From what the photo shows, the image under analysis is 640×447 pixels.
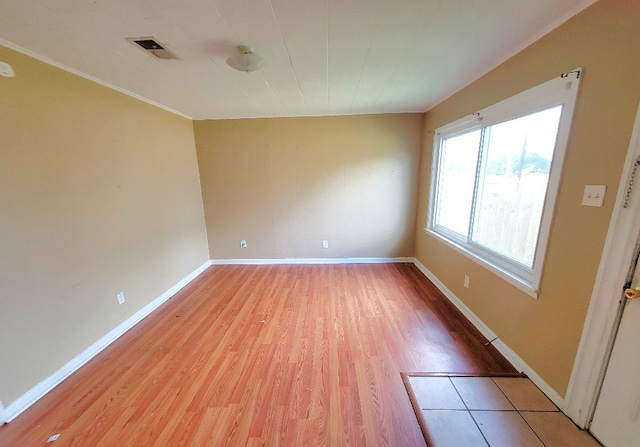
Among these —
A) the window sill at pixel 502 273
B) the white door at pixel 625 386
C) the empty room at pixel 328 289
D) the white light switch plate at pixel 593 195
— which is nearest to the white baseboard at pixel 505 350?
the empty room at pixel 328 289

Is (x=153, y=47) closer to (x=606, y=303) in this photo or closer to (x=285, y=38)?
(x=285, y=38)

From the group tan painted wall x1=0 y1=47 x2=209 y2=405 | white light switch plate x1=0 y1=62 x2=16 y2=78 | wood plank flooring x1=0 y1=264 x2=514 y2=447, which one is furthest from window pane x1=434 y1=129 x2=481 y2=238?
white light switch plate x1=0 y1=62 x2=16 y2=78

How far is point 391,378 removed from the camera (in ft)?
5.48

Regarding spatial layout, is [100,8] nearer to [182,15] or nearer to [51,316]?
[182,15]

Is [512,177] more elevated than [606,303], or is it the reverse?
[512,177]

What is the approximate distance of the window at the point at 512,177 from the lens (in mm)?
1472

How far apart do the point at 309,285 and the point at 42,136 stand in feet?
9.15

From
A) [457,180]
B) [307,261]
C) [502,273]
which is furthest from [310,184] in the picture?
[502,273]

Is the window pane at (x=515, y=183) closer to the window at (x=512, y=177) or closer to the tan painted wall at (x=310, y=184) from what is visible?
the window at (x=512, y=177)

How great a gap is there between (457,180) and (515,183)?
3.19 ft

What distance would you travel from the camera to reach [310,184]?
370 cm

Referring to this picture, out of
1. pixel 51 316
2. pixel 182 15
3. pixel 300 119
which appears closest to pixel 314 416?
pixel 51 316

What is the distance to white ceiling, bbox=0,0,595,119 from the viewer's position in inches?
48.1

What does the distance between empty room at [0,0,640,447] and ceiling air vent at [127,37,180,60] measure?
25 mm
